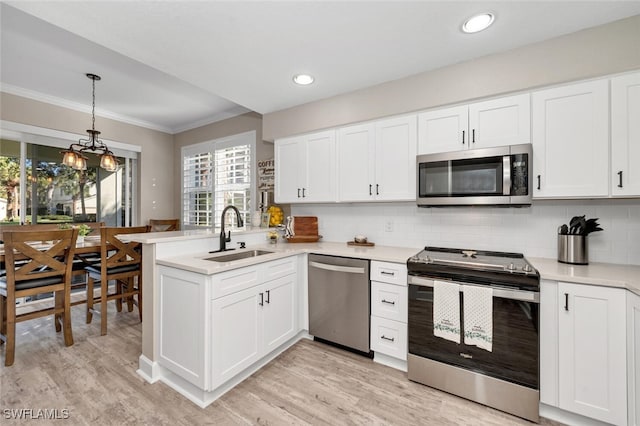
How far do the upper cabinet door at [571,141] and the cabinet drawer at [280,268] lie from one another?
2033 millimetres

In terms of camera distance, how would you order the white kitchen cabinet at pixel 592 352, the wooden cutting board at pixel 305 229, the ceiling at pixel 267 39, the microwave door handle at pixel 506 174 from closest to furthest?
the white kitchen cabinet at pixel 592 352 → the ceiling at pixel 267 39 → the microwave door handle at pixel 506 174 → the wooden cutting board at pixel 305 229

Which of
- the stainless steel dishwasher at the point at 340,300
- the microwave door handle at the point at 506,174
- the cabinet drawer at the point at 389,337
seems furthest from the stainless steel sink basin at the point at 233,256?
the microwave door handle at the point at 506,174

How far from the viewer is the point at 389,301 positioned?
2.26 metres

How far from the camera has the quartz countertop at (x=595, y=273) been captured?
1.54m

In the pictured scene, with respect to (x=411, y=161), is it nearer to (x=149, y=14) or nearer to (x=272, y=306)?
(x=272, y=306)

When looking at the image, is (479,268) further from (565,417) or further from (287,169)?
(287,169)

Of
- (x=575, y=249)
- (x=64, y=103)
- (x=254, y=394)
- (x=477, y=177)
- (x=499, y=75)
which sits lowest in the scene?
(x=254, y=394)

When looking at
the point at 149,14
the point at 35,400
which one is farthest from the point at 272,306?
the point at 149,14

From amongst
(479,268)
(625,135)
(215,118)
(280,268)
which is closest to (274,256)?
(280,268)

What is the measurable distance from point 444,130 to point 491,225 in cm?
94

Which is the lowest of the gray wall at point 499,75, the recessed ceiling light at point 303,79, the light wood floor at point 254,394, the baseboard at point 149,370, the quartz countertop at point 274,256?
the light wood floor at point 254,394

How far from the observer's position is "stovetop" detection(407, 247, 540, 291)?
5.70ft

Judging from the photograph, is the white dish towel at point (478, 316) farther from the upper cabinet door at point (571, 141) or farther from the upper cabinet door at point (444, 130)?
the upper cabinet door at point (444, 130)

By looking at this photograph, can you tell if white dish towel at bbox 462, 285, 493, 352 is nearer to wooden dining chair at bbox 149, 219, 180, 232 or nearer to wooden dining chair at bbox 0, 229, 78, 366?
wooden dining chair at bbox 0, 229, 78, 366
